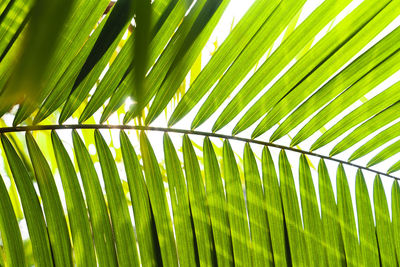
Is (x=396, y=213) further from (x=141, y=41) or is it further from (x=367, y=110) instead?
(x=141, y=41)

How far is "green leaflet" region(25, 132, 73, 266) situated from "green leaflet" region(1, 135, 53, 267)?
0.04 feet

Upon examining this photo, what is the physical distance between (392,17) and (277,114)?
0.94 feet

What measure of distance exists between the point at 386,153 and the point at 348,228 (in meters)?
0.22

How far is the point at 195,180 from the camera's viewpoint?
0.83m

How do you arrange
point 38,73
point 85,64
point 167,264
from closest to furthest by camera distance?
point 38,73 < point 85,64 < point 167,264

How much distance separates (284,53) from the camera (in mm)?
755

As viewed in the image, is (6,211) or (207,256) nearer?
(6,211)

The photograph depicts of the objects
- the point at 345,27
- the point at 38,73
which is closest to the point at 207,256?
the point at 345,27

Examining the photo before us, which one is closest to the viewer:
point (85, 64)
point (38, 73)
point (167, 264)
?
point (38, 73)

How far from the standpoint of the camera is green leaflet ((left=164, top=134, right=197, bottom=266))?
812mm

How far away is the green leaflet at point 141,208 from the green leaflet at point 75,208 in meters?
0.10

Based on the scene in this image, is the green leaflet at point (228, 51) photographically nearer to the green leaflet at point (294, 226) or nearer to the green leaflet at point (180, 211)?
the green leaflet at point (180, 211)

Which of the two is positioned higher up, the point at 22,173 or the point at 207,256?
the point at 22,173

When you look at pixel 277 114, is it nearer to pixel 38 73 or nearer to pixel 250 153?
pixel 250 153
